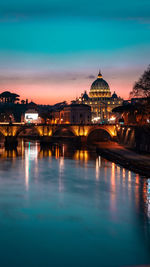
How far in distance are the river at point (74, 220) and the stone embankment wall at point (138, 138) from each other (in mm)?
16447

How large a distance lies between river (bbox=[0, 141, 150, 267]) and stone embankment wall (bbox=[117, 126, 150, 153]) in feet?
54.0

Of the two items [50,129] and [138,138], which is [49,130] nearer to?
[50,129]

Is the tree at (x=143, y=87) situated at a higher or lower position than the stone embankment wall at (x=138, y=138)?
higher

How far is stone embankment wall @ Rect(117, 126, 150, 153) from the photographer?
6400 cm

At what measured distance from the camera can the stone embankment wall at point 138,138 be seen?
6400 centimetres

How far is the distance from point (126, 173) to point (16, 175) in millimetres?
14744

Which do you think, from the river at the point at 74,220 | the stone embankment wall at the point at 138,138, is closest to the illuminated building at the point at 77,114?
the stone embankment wall at the point at 138,138

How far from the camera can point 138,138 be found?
2714 inches

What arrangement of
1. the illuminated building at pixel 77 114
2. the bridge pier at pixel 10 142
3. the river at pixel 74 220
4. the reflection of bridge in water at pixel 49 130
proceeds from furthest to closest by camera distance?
the illuminated building at pixel 77 114 → the reflection of bridge in water at pixel 49 130 → the bridge pier at pixel 10 142 → the river at pixel 74 220

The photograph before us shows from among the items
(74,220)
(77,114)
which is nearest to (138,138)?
(74,220)

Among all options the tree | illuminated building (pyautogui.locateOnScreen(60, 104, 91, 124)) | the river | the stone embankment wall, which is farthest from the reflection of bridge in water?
illuminated building (pyautogui.locateOnScreen(60, 104, 91, 124))

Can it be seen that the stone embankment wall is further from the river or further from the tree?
the river

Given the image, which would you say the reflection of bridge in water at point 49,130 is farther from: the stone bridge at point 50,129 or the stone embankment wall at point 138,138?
the stone embankment wall at point 138,138

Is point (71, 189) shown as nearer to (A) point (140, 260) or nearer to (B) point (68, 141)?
(A) point (140, 260)
